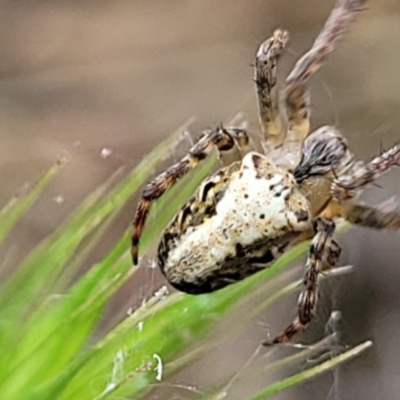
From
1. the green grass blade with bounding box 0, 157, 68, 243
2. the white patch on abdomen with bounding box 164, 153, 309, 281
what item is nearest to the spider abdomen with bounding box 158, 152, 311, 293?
the white patch on abdomen with bounding box 164, 153, 309, 281

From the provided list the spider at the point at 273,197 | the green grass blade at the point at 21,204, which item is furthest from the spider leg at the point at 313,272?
the green grass blade at the point at 21,204

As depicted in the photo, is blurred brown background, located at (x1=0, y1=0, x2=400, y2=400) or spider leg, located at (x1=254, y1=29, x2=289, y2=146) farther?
blurred brown background, located at (x1=0, y1=0, x2=400, y2=400)

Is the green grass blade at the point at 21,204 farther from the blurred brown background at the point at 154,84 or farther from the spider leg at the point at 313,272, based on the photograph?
the spider leg at the point at 313,272

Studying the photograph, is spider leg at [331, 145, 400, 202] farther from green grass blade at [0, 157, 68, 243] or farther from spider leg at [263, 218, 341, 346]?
green grass blade at [0, 157, 68, 243]

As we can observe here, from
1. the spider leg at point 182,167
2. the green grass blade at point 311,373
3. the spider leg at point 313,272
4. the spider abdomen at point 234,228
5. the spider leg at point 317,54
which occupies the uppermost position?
the spider leg at point 317,54

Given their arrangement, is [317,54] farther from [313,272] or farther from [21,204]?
[21,204]

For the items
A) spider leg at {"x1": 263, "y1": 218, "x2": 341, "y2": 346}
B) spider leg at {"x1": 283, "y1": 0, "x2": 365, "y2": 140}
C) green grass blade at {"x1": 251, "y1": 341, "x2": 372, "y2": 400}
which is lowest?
green grass blade at {"x1": 251, "y1": 341, "x2": 372, "y2": 400}

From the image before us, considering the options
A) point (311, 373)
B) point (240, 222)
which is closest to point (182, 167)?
point (240, 222)
